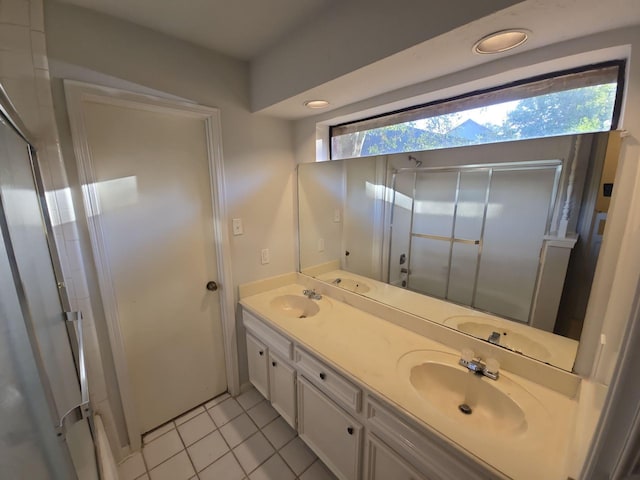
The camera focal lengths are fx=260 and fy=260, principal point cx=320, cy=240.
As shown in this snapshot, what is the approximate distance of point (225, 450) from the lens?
1.66 m

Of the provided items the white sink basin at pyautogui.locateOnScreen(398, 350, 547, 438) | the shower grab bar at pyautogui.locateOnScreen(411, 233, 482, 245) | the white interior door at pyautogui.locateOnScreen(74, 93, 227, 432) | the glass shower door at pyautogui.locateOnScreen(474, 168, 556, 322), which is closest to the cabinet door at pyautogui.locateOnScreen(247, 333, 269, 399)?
the white interior door at pyautogui.locateOnScreen(74, 93, 227, 432)

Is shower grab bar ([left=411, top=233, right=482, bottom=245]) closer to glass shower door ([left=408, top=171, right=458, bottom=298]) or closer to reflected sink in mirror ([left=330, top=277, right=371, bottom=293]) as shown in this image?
glass shower door ([left=408, top=171, right=458, bottom=298])

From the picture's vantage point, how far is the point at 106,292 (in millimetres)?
1458

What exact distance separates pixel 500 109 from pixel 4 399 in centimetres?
191

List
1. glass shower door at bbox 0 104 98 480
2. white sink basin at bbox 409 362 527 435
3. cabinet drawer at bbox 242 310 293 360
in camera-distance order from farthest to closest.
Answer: cabinet drawer at bbox 242 310 293 360, white sink basin at bbox 409 362 527 435, glass shower door at bbox 0 104 98 480

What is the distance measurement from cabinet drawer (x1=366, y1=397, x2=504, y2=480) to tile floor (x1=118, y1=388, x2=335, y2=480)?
76 centimetres

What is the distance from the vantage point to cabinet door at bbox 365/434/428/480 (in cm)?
101

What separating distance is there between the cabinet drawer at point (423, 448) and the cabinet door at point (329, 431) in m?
0.16

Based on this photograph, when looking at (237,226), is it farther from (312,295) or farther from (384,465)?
(384,465)

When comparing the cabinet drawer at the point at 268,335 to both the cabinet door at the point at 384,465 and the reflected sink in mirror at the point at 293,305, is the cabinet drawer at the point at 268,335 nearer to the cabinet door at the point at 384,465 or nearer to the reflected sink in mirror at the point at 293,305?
the reflected sink in mirror at the point at 293,305


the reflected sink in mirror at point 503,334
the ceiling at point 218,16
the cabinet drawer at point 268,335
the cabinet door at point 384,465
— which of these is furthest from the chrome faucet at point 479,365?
the ceiling at point 218,16

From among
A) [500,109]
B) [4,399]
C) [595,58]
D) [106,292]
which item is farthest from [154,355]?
[595,58]

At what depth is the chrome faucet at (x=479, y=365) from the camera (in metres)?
1.13

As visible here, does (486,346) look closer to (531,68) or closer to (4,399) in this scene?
(531,68)
